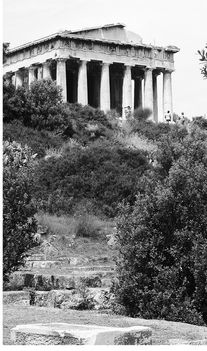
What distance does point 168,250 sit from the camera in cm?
1413

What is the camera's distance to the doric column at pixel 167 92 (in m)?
58.2

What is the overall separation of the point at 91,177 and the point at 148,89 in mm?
25572

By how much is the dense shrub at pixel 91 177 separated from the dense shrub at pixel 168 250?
15.4 meters

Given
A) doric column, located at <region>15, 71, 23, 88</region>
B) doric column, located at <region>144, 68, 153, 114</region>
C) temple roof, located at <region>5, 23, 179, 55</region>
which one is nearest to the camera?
temple roof, located at <region>5, 23, 179, 55</region>

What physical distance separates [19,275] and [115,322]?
223 inches

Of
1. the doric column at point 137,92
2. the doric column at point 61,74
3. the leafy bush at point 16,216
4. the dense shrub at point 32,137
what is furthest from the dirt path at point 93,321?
the doric column at point 137,92

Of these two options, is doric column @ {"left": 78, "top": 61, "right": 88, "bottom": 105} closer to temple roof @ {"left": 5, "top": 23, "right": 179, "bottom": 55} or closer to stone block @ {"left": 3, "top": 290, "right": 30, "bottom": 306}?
temple roof @ {"left": 5, "top": 23, "right": 179, "bottom": 55}

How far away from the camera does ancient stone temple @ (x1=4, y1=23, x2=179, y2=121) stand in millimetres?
54969

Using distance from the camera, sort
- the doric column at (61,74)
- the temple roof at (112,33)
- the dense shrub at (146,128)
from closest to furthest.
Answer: the dense shrub at (146,128)
the doric column at (61,74)
the temple roof at (112,33)

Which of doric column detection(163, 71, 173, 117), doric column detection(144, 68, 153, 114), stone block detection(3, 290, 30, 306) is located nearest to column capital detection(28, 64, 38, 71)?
doric column detection(144, 68, 153, 114)

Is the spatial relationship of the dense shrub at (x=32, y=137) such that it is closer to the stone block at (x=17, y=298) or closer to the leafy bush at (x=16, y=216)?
the leafy bush at (x=16, y=216)

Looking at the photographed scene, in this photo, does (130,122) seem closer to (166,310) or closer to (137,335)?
(166,310)

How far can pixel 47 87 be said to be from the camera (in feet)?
143

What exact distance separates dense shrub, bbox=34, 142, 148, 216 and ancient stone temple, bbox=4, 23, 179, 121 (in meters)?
18.6
